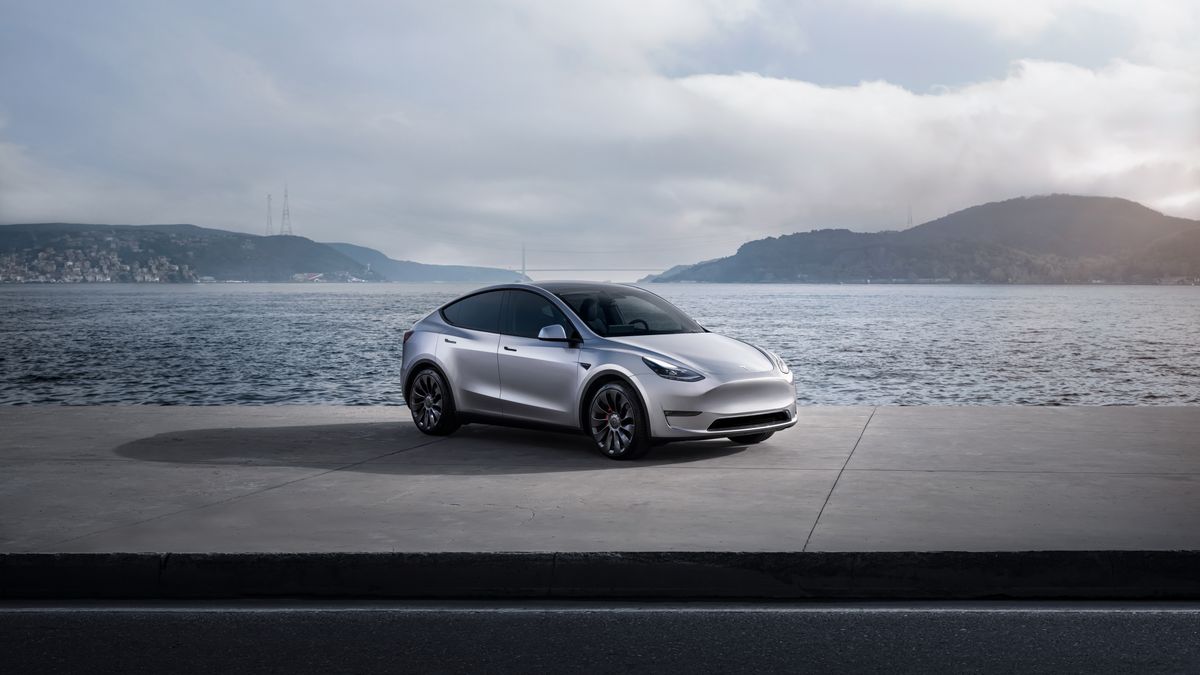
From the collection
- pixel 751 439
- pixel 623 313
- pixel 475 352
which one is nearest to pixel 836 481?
pixel 751 439

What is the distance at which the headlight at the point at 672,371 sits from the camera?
10.4 metres

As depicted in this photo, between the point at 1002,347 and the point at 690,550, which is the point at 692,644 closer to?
the point at 690,550

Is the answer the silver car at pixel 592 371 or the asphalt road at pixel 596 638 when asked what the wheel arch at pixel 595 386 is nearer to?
the silver car at pixel 592 371

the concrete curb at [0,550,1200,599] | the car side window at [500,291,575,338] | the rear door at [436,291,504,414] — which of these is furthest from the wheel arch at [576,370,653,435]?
the concrete curb at [0,550,1200,599]

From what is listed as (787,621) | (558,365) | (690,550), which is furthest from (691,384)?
(787,621)

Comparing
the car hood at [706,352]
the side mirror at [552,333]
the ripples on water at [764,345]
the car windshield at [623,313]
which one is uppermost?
the car windshield at [623,313]

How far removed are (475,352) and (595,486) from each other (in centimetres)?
321

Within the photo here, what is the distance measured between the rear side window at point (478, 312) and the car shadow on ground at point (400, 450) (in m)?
1.13

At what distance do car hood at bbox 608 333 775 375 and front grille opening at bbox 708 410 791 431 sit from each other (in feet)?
1.29

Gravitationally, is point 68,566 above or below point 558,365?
below

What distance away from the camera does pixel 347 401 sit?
100ft

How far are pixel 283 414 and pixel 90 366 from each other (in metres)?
36.0

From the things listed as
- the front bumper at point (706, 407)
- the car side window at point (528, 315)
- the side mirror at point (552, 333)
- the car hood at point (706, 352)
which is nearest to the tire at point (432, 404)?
the car side window at point (528, 315)

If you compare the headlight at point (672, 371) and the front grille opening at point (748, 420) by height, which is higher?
the headlight at point (672, 371)
